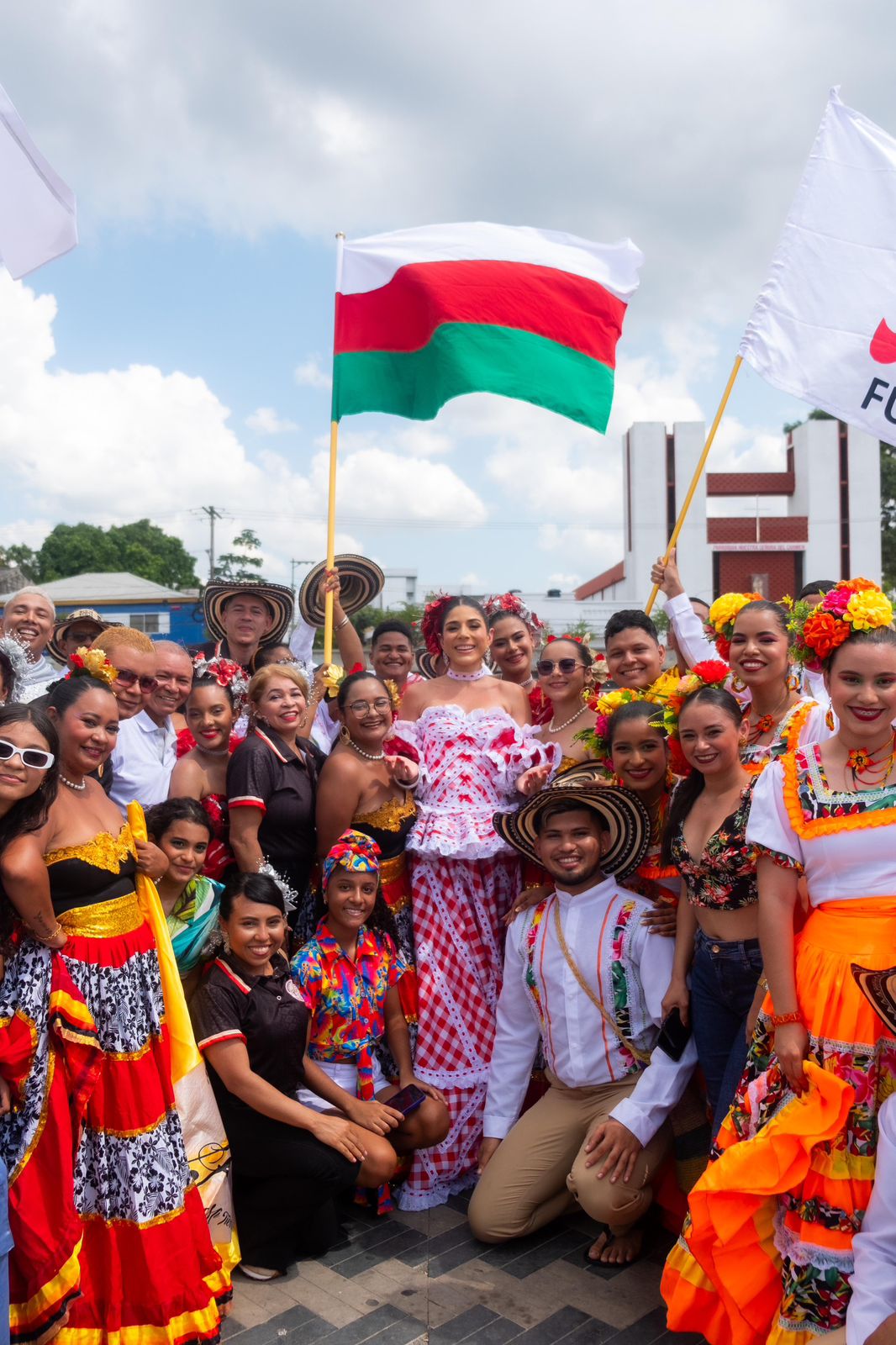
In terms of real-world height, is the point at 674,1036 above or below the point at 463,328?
below

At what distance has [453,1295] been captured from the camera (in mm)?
3848

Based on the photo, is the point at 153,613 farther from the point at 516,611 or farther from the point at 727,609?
the point at 727,609

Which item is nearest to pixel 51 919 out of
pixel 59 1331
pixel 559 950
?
pixel 59 1331

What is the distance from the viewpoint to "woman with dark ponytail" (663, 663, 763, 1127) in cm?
380

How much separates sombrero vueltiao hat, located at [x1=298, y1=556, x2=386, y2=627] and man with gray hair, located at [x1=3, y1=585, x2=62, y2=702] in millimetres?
1529

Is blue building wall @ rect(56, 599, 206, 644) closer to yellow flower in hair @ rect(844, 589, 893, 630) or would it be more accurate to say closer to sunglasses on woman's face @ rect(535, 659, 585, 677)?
sunglasses on woman's face @ rect(535, 659, 585, 677)

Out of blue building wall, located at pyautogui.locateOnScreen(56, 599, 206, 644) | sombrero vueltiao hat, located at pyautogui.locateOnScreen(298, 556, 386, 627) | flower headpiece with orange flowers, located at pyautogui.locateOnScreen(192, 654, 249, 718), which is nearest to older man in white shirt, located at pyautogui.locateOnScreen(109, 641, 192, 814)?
flower headpiece with orange flowers, located at pyautogui.locateOnScreen(192, 654, 249, 718)

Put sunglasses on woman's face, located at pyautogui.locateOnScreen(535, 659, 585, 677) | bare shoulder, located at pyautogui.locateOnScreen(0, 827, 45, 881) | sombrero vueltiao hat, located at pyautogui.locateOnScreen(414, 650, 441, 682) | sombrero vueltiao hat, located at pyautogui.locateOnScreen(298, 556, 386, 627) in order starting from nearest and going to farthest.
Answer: bare shoulder, located at pyautogui.locateOnScreen(0, 827, 45, 881)
sunglasses on woman's face, located at pyautogui.locateOnScreen(535, 659, 585, 677)
sombrero vueltiao hat, located at pyautogui.locateOnScreen(298, 556, 386, 627)
sombrero vueltiao hat, located at pyautogui.locateOnScreen(414, 650, 441, 682)

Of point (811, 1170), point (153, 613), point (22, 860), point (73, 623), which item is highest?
point (153, 613)

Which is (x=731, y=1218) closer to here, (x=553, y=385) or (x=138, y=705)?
(x=138, y=705)

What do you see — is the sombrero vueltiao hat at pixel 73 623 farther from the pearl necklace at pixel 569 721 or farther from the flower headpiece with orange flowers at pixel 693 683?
the flower headpiece with orange flowers at pixel 693 683

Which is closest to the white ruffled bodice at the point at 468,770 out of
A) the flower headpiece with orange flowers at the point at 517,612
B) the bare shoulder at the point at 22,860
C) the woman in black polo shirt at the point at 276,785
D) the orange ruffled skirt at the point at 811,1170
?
the woman in black polo shirt at the point at 276,785

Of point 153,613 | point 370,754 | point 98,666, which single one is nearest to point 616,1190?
point 370,754

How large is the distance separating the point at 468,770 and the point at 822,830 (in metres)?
2.01
